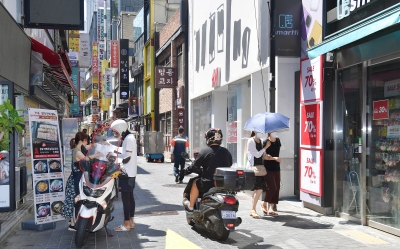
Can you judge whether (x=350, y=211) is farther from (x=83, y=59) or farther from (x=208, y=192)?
(x=83, y=59)

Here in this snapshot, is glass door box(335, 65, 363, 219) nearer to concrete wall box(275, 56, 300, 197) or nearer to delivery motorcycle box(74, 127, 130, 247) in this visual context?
concrete wall box(275, 56, 300, 197)

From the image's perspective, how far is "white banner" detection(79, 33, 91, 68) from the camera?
31547 millimetres

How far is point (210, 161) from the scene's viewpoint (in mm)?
7430

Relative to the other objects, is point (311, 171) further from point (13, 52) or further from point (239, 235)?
point (13, 52)

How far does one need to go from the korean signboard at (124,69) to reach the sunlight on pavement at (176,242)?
36.9 m

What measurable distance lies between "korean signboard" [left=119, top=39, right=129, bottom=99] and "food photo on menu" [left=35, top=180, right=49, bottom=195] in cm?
3576

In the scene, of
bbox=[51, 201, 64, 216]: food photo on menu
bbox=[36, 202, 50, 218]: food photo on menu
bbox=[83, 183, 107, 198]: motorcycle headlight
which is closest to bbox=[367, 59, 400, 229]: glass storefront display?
bbox=[83, 183, 107, 198]: motorcycle headlight

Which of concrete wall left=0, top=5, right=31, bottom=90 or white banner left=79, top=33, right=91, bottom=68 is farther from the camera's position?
white banner left=79, top=33, right=91, bottom=68

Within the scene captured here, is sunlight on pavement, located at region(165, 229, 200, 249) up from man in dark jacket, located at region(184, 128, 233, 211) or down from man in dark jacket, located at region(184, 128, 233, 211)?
down

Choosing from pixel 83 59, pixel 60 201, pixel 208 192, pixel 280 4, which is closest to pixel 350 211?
pixel 208 192

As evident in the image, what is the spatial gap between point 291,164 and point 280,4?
155 inches

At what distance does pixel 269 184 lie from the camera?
933 centimetres

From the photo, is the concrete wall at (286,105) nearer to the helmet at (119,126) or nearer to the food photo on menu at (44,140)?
the helmet at (119,126)

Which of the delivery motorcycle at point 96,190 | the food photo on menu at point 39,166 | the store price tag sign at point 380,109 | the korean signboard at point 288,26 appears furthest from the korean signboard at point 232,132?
the delivery motorcycle at point 96,190
